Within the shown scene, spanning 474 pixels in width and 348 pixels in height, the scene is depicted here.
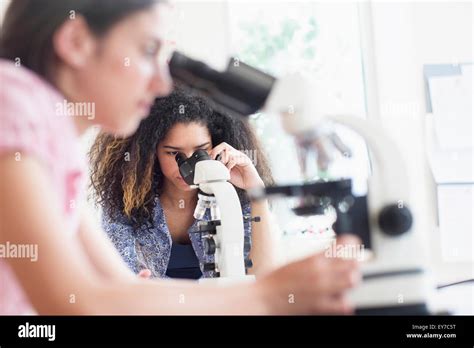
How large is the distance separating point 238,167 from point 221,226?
13.6 inches

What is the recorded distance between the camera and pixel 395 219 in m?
0.94

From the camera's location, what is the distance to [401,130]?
168cm

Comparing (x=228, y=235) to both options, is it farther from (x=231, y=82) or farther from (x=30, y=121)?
(x=30, y=121)

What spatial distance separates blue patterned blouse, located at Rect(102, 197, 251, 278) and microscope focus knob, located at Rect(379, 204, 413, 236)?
0.74m

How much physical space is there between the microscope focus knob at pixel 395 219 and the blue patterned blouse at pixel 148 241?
0.74 m

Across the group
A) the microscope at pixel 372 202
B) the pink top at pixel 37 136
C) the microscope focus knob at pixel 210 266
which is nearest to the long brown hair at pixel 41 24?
the pink top at pixel 37 136

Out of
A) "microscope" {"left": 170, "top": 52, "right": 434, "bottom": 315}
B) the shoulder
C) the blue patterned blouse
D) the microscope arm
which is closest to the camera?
the shoulder

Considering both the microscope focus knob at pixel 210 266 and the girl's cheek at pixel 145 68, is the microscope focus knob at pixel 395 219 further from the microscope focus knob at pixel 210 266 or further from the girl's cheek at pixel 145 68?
the microscope focus knob at pixel 210 266

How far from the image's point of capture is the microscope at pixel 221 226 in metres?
1.39

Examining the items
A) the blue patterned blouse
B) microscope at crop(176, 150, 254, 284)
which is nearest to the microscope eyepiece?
microscope at crop(176, 150, 254, 284)

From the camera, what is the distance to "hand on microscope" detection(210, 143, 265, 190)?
168cm

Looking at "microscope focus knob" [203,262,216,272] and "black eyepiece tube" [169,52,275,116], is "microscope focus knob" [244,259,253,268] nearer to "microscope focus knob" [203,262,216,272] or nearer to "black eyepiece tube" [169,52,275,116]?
"microscope focus knob" [203,262,216,272]

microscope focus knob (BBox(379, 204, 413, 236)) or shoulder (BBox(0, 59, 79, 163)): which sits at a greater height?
shoulder (BBox(0, 59, 79, 163))

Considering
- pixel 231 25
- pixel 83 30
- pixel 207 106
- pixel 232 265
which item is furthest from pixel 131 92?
pixel 231 25
